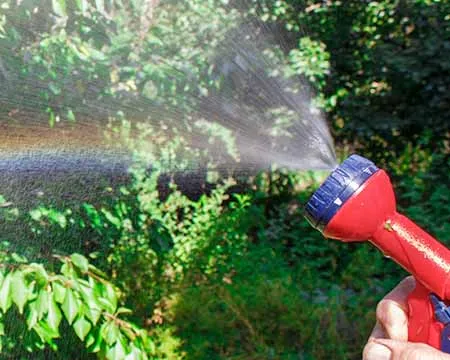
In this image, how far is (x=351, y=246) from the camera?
3412 mm

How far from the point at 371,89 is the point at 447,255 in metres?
2.48

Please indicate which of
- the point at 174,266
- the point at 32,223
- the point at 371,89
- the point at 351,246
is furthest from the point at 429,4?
the point at 32,223

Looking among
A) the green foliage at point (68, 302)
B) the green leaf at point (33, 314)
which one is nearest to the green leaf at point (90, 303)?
the green foliage at point (68, 302)

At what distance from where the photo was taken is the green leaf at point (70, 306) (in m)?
1.59

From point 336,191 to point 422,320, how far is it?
278mm

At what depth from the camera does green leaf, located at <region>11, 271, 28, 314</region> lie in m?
1.52

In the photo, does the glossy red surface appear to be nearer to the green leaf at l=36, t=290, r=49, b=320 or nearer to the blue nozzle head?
the blue nozzle head

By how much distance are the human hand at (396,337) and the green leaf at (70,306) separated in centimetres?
74

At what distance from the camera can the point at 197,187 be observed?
134 inches

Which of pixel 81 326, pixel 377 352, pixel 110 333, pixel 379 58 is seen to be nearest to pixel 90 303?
pixel 81 326

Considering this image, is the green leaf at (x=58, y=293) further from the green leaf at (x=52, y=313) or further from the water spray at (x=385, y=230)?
the water spray at (x=385, y=230)

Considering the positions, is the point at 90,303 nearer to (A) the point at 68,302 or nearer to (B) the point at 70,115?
(A) the point at 68,302

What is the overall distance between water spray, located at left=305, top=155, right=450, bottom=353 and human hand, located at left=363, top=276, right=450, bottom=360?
3 centimetres

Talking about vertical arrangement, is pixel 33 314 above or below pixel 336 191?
below
